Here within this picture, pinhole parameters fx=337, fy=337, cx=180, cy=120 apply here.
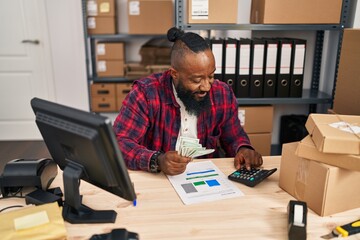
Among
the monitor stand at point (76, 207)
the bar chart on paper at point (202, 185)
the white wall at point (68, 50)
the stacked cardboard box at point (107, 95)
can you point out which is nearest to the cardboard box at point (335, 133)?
the bar chart on paper at point (202, 185)

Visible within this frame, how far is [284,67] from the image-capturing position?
2246 mm

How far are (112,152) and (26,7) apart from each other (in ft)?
10.3

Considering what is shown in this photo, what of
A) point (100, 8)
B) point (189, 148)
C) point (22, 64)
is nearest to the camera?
point (189, 148)

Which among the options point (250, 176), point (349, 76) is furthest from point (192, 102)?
point (349, 76)

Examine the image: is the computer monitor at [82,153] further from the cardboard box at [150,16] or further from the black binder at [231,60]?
→ the cardboard box at [150,16]

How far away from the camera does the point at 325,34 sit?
8.17ft

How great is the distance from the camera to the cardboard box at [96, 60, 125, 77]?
3.25 metres

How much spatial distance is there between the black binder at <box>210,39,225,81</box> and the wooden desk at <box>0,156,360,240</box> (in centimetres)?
112

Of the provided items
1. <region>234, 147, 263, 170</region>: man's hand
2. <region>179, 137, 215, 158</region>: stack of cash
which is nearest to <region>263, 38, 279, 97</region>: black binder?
<region>234, 147, 263, 170</region>: man's hand

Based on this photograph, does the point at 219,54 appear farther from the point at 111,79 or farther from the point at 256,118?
the point at 111,79

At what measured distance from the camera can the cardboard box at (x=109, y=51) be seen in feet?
10.4

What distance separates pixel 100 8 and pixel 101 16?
0.23 ft

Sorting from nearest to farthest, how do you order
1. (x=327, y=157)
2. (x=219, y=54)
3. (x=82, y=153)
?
(x=82, y=153), (x=327, y=157), (x=219, y=54)

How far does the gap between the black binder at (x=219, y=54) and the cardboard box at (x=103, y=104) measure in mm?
1414
